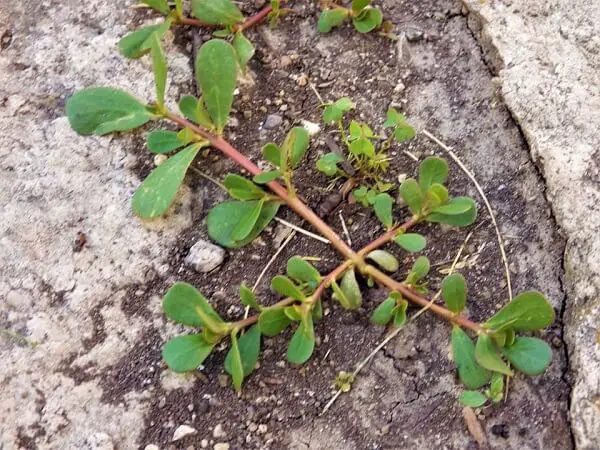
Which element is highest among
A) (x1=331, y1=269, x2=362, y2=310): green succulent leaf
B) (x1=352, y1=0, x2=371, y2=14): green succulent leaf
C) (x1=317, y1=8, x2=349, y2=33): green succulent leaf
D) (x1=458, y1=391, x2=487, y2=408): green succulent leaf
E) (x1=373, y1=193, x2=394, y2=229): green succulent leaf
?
(x1=352, y1=0, x2=371, y2=14): green succulent leaf

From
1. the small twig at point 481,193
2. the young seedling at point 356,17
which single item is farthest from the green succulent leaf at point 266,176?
the young seedling at point 356,17

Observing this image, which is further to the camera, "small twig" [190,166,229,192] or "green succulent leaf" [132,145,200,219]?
"small twig" [190,166,229,192]

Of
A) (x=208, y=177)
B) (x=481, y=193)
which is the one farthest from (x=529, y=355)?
(x=208, y=177)

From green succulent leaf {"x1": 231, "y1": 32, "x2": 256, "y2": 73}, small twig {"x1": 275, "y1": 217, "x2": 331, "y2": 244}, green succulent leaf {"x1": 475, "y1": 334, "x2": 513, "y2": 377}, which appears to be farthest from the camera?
green succulent leaf {"x1": 231, "y1": 32, "x2": 256, "y2": 73}

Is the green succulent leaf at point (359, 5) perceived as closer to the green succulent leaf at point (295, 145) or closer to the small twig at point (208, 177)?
the green succulent leaf at point (295, 145)

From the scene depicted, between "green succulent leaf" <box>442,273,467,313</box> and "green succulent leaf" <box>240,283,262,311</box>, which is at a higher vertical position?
"green succulent leaf" <box>442,273,467,313</box>

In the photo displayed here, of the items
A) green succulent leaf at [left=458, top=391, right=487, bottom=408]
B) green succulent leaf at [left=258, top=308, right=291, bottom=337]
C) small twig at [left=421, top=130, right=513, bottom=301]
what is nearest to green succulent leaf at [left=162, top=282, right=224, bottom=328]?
green succulent leaf at [left=258, top=308, right=291, bottom=337]

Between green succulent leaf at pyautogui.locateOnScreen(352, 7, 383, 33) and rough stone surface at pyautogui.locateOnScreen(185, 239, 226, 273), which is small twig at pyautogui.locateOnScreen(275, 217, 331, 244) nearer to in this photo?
rough stone surface at pyautogui.locateOnScreen(185, 239, 226, 273)
